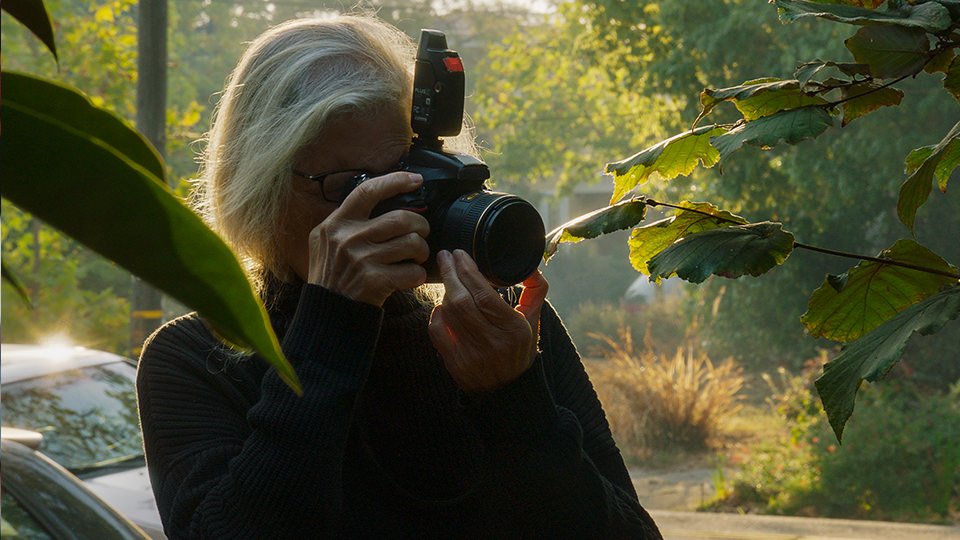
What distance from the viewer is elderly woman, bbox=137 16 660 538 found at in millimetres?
1307

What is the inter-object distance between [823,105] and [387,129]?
2.33 ft

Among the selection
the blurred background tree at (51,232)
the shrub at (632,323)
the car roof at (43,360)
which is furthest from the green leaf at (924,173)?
the shrub at (632,323)

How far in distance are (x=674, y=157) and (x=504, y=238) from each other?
0.36 meters

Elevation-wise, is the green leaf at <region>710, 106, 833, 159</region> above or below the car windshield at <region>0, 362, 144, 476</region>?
above

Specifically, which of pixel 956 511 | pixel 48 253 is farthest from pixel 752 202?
pixel 48 253

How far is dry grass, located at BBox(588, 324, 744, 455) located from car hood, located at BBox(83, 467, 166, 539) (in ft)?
21.1

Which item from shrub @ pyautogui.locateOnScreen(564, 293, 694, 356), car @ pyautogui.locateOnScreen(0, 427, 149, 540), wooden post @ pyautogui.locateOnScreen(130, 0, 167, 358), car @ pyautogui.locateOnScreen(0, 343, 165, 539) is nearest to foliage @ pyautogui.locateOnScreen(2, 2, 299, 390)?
car @ pyautogui.locateOnScreen(0, 427, 149, 540)

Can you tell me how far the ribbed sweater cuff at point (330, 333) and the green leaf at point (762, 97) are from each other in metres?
0.50

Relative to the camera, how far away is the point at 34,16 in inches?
14.3

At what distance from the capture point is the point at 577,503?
140 cm

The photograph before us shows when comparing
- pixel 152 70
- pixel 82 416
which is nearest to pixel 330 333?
pixel 82 416

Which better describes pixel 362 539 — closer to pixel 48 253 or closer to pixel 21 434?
pixel 21 434

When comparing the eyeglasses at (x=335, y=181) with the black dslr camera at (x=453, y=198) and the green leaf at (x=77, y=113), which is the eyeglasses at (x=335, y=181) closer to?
the black dslr camera at (x=453, y=198)

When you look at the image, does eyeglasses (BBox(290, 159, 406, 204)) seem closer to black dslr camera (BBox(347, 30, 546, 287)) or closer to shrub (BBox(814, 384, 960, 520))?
black dslr camera (BBox(347, 30, 546, 287))
